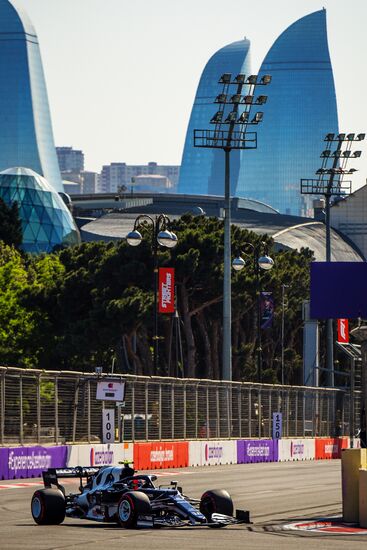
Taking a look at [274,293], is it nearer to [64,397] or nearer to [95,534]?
[64,397]

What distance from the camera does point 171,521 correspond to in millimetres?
21703

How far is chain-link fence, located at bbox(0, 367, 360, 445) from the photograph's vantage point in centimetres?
3668

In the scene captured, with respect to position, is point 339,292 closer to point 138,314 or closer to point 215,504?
point 215,504

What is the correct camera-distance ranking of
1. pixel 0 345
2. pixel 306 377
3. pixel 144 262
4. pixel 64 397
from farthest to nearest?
pixel 0 345
pixel 144 262
pixel 306 377
pixel 64 397

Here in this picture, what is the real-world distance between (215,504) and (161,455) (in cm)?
2175

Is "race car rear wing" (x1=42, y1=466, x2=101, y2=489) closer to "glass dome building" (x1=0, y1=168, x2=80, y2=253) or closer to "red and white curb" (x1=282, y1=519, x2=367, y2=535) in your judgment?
"red and white curb" (x1=282, y1=519, x2=367, y2=535)

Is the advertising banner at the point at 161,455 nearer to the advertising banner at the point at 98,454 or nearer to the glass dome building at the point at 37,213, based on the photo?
the advertising banner at the point at 98,454

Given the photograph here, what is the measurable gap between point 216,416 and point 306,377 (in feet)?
70.9

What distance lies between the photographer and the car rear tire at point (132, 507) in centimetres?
2158

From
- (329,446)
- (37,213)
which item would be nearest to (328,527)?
(329,446)

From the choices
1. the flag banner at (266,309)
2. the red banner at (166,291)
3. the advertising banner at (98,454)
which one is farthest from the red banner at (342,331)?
the advertising banner at (98,454)

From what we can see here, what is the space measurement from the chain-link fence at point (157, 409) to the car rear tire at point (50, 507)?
1269 cm

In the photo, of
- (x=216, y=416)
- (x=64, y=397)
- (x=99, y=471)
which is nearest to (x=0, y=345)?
(x=216, y=416)

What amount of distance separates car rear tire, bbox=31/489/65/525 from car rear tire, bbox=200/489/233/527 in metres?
2.11
